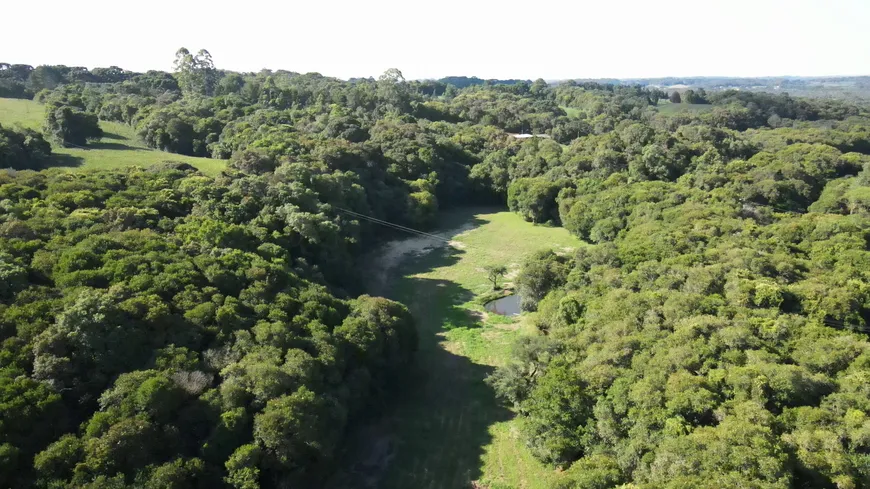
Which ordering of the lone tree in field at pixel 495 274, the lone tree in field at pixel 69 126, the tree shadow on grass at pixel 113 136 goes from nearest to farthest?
the lone tree in field at pixel 495 274, the lone tree in field at pixel 69 126, the tree shadow on grass at pixel 113 136

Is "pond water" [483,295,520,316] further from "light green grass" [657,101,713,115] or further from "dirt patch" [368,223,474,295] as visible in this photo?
"light green grass" [657,101,713,115]

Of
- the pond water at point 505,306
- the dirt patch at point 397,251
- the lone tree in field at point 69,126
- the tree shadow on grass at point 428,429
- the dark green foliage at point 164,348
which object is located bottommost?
the tree shadow on grass at point 428,429

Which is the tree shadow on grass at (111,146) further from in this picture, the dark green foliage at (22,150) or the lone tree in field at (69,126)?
the dark green foliage at (22,150)

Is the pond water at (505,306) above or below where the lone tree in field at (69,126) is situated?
below

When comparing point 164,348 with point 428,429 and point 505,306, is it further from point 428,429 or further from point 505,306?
point 505,306

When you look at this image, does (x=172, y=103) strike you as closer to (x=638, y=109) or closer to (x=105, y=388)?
(x=105, y=388)

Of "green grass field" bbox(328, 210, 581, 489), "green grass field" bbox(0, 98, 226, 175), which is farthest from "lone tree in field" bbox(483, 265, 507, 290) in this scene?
"green grass field" bbox(0, 98, 226, 175)

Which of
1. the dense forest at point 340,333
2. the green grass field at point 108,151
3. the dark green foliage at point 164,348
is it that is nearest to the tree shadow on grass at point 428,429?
the dense forest at point 340,333
